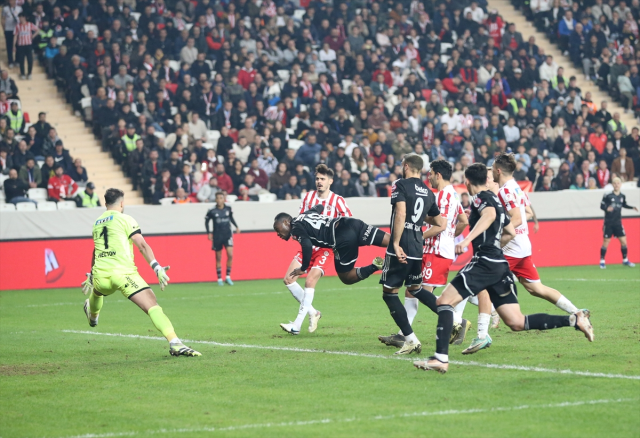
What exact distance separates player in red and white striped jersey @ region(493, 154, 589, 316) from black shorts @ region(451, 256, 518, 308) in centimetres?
124

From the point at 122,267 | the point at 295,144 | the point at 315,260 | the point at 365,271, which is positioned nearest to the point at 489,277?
→ the point at 365,271

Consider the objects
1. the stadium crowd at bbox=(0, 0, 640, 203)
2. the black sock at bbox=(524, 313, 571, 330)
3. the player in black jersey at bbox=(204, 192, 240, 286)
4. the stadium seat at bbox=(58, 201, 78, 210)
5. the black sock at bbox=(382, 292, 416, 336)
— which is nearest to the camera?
the black sock at bbox=(524, 313, 571, 330)

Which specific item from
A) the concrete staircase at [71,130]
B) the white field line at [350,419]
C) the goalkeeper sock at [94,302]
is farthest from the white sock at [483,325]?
the concrete staircase at [71,130]

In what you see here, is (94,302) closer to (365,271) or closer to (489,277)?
(365,271)

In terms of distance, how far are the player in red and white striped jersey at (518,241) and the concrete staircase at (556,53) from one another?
86.2ft

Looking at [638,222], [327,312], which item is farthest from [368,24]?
[327,312]

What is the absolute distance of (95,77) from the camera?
27.0 metres

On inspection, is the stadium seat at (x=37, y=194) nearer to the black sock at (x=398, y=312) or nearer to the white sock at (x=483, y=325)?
the black sock at (x=398, y=312)

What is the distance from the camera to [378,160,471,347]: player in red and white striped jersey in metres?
10.8

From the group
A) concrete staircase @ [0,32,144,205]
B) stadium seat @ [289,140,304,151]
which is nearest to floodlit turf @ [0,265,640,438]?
Answer: concrete staircase @ [0,32,144,205]

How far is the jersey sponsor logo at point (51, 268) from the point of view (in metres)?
22.1

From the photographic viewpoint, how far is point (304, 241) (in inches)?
437

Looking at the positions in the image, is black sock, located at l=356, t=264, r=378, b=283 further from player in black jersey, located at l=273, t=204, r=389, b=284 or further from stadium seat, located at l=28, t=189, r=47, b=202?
stadium seat, located at l=28, t=189, r=47, b=202

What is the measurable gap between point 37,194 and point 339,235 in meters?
14.4
